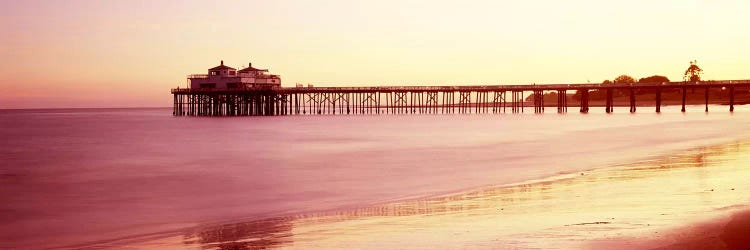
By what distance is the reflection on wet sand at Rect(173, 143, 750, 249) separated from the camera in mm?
8797

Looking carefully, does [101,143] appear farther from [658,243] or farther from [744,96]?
[744,96]

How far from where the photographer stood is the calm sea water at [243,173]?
42.5 feet

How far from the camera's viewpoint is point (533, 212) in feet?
35.8

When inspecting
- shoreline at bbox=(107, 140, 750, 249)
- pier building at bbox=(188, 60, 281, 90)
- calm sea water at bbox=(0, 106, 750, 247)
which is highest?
pier building at bbox=(188, 60, 281, 90)

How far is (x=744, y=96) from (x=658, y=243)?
134m

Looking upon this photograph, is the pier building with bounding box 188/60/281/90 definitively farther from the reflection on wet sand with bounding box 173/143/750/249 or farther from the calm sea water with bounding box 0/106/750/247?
the reflection on wet sand with bounding box 173/143/750/249

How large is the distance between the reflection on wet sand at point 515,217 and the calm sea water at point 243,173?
1.48 metres

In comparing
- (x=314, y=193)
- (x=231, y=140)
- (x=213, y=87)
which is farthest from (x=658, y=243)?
(x=213, y=87)

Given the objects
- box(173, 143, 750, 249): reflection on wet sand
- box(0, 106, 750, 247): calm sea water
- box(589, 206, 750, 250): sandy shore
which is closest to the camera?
box(589, 206, 750, 250): sandy shore

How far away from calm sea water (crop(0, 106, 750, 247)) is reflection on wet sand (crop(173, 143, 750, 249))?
1.48 meters

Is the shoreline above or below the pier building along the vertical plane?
below

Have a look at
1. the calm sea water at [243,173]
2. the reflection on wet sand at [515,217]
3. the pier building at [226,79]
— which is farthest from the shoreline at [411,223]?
the pier building at [226,79]

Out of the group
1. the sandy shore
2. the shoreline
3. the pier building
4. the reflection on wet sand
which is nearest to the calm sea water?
the shoreline

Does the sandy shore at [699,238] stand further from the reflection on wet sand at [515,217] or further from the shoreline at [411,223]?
the reflection on wet sand at [515,217]
